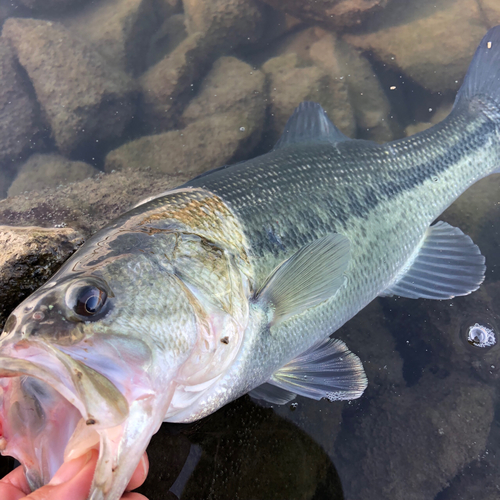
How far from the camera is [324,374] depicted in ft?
6.96

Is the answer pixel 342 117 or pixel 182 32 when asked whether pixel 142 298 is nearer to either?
pixel 342 117

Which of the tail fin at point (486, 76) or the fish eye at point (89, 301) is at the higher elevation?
the fish eye at point (89, 301)

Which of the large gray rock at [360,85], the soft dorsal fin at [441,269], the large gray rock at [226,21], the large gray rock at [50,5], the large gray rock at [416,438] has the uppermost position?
the large gray rock at [50,5]

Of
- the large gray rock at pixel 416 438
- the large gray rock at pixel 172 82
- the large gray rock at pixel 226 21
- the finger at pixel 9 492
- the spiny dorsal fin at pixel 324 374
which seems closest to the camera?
the finger at pixel 9 492

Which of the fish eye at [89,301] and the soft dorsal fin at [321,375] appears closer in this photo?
the fish eye at [89,301]

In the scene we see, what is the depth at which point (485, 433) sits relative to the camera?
2.78m

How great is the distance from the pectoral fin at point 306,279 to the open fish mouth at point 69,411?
775mm

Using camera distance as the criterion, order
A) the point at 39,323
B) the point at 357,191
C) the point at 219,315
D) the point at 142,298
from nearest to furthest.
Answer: the point at 39,323 → the point at 142,298 → the point at 219,315 → the point at 357,191

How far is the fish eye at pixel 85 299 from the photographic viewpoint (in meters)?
1.18

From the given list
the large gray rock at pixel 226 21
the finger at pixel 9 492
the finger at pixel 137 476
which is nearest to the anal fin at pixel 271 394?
the finger at pixel 137 476

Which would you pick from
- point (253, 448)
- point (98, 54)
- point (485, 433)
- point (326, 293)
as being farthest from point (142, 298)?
point (98, 54)

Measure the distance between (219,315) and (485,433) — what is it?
2630 millimetres

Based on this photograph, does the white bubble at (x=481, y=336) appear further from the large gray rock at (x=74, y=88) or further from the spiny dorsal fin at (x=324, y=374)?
the large gray rock at (x=74, y=88)

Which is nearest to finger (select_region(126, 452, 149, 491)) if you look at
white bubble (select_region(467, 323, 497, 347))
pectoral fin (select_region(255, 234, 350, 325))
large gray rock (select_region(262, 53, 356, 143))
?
pectoral fin (select_region(255, 234, 350, 325))
